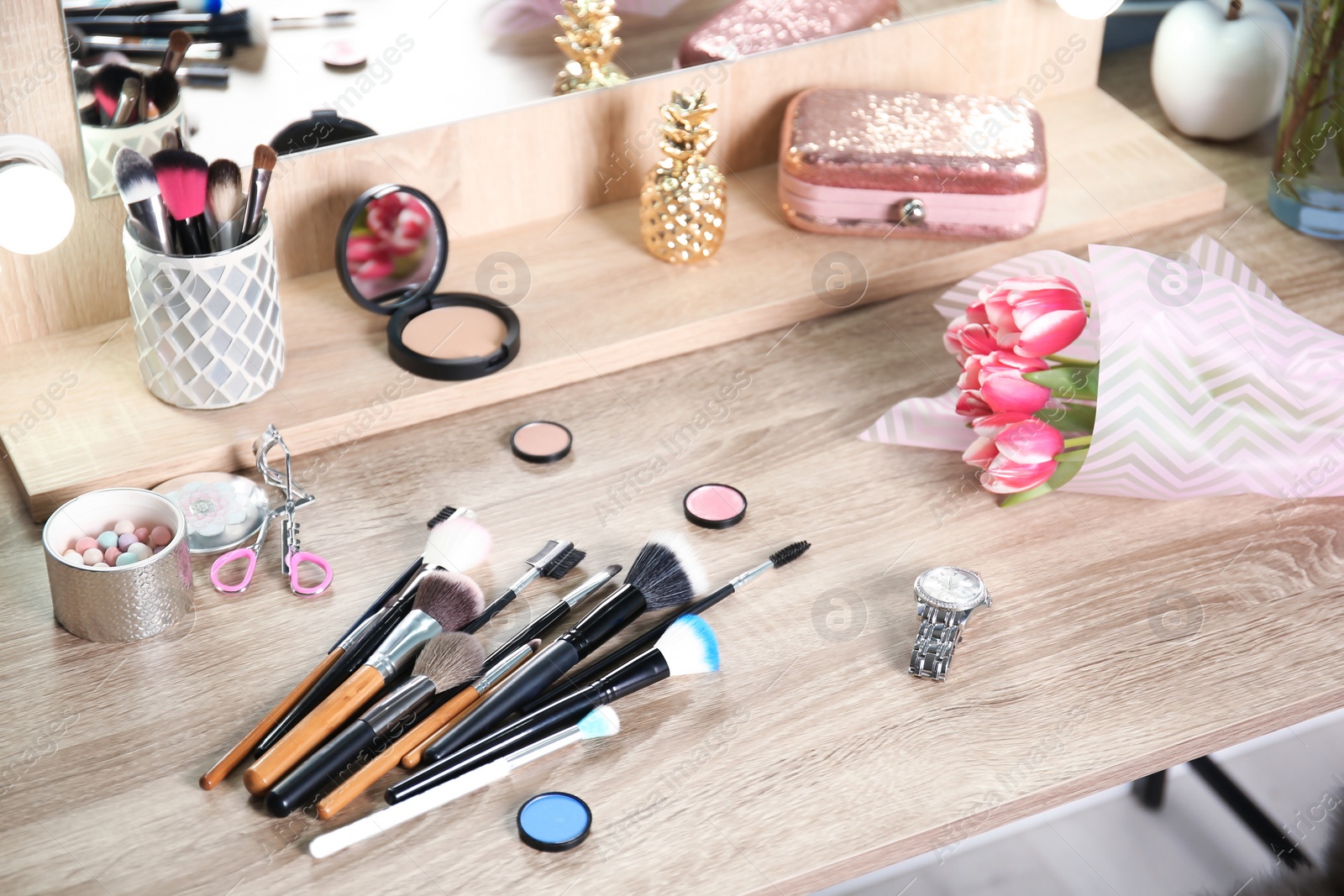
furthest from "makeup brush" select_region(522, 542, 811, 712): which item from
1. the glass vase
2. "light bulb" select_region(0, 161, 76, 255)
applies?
the glass vase

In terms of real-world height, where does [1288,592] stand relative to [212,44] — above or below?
below

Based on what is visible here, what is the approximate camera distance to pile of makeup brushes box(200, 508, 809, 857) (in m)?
0.82

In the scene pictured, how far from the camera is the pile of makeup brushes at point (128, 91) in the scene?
107 cm

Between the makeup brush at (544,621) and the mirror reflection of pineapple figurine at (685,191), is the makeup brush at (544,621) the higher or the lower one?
the lower one

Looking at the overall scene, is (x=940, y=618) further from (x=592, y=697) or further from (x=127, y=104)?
(x=127, y=104)

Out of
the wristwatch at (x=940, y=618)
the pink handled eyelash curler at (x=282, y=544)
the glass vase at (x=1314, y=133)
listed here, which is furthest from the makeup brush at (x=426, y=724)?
the glass vase at (x=1314, y=133)

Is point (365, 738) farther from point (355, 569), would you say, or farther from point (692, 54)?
point (692, 54)

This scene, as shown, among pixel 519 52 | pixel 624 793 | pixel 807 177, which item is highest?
pixel 519 52

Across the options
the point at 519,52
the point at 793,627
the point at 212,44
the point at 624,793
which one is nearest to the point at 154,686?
the point at 624,793

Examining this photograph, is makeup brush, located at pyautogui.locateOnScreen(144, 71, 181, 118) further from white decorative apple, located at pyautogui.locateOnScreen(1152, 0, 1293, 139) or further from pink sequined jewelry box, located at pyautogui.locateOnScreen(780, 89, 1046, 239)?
white decorative apple, located at pyautogui.locateOnScreen(1152, 0, 1293, 139)

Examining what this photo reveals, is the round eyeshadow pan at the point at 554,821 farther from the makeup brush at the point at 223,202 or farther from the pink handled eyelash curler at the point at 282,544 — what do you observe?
the makeup brush at the point at 223,202

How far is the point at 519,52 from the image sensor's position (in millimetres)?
1229

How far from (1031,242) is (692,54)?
37 cm

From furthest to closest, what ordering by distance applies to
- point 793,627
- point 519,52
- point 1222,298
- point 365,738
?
point 519,52, point 1222,298, point 793,627, point 365,738
